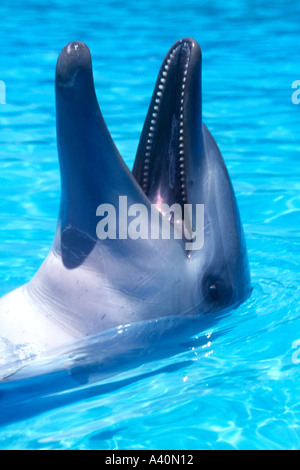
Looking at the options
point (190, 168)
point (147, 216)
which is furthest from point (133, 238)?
point (190, 168)

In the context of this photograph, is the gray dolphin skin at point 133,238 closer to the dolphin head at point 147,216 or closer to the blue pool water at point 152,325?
the dolphin head at point 147,216

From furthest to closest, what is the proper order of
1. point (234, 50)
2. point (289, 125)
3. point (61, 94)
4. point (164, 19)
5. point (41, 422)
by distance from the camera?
point (164, 19) < point (234, 50) < point (289, 125) < point (41, 422) < point (61, 94)

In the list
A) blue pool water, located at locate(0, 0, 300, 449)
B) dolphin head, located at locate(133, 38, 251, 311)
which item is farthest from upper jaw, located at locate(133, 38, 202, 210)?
blue pool water, located at locate(0, 0, 300, 449)

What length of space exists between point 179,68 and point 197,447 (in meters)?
1.83

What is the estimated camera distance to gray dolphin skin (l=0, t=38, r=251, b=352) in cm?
351

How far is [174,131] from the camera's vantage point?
3932mm

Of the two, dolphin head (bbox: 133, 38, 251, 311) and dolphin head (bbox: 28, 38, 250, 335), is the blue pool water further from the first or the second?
dolphin head (bbox: 133, 38, 251, 311)

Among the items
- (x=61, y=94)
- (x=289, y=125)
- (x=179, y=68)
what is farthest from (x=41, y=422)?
(x=289, y=125)

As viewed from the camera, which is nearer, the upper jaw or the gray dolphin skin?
the gray dolphin skin

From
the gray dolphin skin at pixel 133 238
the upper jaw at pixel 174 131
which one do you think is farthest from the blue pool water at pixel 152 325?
the upper jaw at pixel 174 131

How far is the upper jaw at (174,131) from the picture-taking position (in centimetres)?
385

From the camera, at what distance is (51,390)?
3754mm

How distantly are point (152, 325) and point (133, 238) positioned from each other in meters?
0.50
